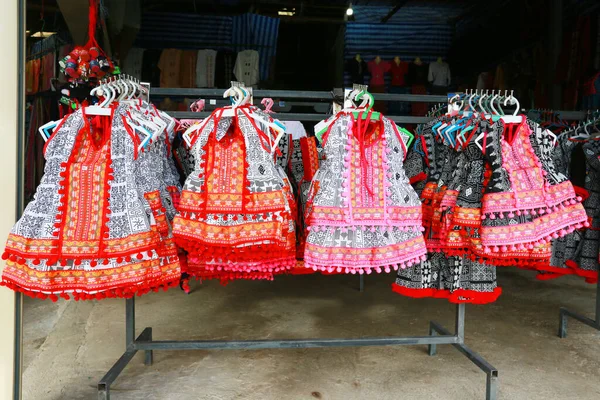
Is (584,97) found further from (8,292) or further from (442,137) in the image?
A: (8,292)

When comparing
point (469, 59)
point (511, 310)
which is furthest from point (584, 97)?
point (511, 310)

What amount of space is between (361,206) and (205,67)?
4.50 meters

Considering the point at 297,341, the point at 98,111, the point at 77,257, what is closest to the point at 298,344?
the point at 297,341

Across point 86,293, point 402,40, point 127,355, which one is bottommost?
point 127,355

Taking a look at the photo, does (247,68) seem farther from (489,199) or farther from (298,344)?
(489,199)

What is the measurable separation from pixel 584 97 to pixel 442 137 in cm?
352

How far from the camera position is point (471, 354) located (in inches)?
112

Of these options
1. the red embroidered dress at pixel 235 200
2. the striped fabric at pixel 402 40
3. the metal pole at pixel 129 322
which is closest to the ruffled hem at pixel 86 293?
the red embroidered dress at pixel 235 200

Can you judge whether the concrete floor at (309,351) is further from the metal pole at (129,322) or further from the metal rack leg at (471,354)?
the metal pole at (129,322)

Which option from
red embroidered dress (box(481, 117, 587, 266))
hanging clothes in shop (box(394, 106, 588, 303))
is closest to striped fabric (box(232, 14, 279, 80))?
hanging clothes in shop (box(394, 106, 588, 303))

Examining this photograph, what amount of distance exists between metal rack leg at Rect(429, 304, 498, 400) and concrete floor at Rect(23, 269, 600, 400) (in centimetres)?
16

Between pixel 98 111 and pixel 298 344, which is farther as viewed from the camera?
pixel 298 344

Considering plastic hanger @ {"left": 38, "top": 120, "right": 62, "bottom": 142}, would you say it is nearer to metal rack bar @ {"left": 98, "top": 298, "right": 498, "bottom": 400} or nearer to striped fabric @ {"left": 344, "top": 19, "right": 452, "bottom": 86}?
metal rack bar @ {"left": 98, "top": 298, "right": 498, "bottom": 400}

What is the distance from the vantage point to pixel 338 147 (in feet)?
7.56
